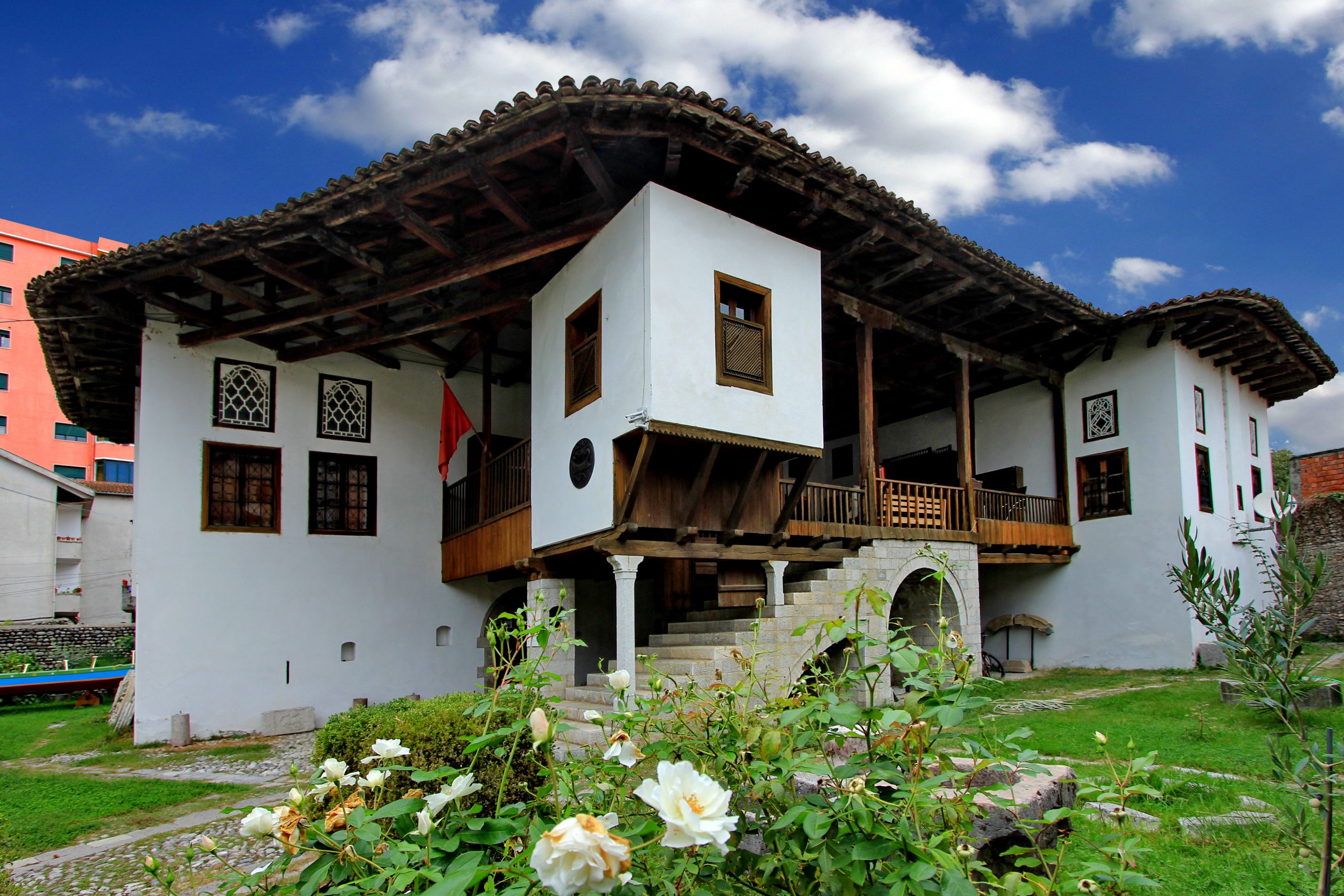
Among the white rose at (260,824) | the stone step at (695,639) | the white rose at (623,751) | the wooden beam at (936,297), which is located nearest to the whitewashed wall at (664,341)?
the stone step at (695,639)

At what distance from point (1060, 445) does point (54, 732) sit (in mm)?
15167

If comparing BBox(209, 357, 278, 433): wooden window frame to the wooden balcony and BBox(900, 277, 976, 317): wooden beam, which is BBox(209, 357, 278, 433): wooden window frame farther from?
BBox(900, 277, 976, 317): wooden beam

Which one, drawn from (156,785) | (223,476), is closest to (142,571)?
(223,476)

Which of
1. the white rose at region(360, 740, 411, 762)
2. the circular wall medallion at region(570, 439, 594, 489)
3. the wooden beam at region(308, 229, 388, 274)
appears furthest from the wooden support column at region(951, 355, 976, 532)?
the white rose at region(360, 740, 411, 762)

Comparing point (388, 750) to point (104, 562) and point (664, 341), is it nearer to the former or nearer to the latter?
point (664, 341)

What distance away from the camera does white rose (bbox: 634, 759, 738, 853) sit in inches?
47.0

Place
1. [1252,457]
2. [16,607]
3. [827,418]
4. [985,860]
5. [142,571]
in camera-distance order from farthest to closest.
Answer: [16,607], [827,418], [1252,457], [142,571], [985,860]

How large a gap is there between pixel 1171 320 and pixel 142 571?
45.0ft

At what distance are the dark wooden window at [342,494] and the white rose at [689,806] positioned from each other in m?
10.7

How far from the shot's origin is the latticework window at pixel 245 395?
10.4m

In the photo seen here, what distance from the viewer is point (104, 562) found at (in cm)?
2834

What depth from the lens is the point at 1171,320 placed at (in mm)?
11883

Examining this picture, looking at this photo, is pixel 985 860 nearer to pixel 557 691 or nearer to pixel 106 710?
pixel 557 691

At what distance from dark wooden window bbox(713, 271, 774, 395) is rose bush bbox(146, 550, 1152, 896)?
6025mm
